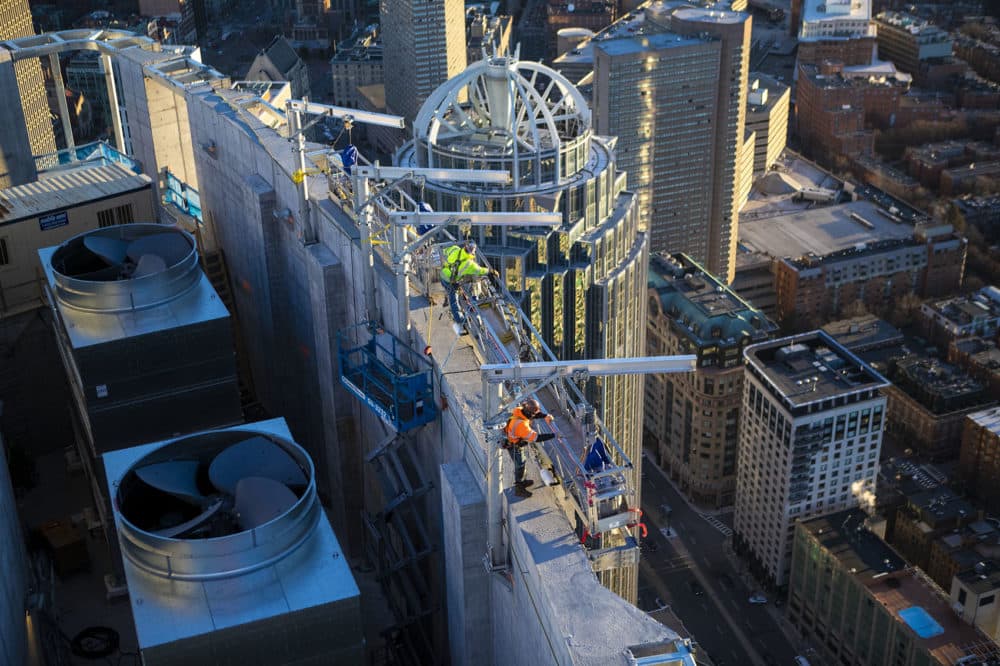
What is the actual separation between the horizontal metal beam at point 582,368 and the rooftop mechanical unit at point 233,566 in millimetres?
8566

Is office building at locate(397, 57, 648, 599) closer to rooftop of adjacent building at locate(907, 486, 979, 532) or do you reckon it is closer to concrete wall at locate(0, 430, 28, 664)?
concrete wall at locate(0, 430, 28, 664)

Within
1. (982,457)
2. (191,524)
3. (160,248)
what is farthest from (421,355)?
(982,457)

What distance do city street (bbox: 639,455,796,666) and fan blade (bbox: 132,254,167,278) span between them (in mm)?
107165

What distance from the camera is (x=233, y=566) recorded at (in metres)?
41.3

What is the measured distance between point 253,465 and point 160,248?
680 inches

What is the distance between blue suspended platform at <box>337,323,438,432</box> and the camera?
5006 centimetres

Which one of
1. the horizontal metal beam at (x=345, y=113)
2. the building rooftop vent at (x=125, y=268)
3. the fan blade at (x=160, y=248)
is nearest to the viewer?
the building rooftop vent at (x=125, y=268)

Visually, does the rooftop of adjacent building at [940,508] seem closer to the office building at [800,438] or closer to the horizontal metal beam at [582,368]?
the office building at [800,438]

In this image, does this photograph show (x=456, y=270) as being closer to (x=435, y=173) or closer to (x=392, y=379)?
(x=435, y=173)

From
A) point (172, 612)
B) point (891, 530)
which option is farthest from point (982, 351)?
point (172, 612)

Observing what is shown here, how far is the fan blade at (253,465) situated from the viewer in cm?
4528

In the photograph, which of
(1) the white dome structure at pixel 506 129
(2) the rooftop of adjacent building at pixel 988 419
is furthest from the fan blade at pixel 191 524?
(2) the rooftop of adjacent building at pixel 988 419

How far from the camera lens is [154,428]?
54.4 metres

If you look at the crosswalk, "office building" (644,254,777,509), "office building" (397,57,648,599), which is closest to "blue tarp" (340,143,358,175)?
"office building" (397,57,648,599)
